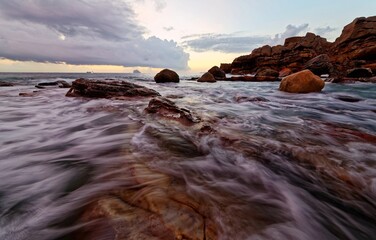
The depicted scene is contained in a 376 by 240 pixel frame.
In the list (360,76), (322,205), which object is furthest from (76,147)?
(360,76)

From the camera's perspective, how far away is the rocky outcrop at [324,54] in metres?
24.9

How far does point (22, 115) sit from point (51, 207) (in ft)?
15.0

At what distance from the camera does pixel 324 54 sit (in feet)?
81.5

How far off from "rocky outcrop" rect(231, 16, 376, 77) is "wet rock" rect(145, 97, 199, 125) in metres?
22.1

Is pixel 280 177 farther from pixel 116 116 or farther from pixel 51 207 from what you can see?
pixel 116 116

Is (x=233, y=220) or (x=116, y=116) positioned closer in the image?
(x=233, y=220)

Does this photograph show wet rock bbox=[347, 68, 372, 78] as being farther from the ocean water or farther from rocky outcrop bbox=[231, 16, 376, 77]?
the ocean water

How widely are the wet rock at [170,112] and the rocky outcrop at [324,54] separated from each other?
2212 centimetres

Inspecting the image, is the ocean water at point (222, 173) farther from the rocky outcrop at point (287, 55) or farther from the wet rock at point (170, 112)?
the rocky outcrop at point (287, 55)

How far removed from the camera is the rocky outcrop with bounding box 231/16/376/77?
81.5 feet

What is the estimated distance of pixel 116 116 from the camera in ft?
15.0

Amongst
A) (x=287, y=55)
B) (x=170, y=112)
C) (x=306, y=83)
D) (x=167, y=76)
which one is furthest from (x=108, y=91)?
(x=287, y=55)

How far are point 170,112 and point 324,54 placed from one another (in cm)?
2723

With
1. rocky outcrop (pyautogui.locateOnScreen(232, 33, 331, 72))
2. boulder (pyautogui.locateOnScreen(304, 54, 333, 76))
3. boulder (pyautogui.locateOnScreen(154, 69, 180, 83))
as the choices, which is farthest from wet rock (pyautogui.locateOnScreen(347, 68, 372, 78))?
rocky outcrop (pyautogui.locateOnScreen(232, 33, 331, 72))
